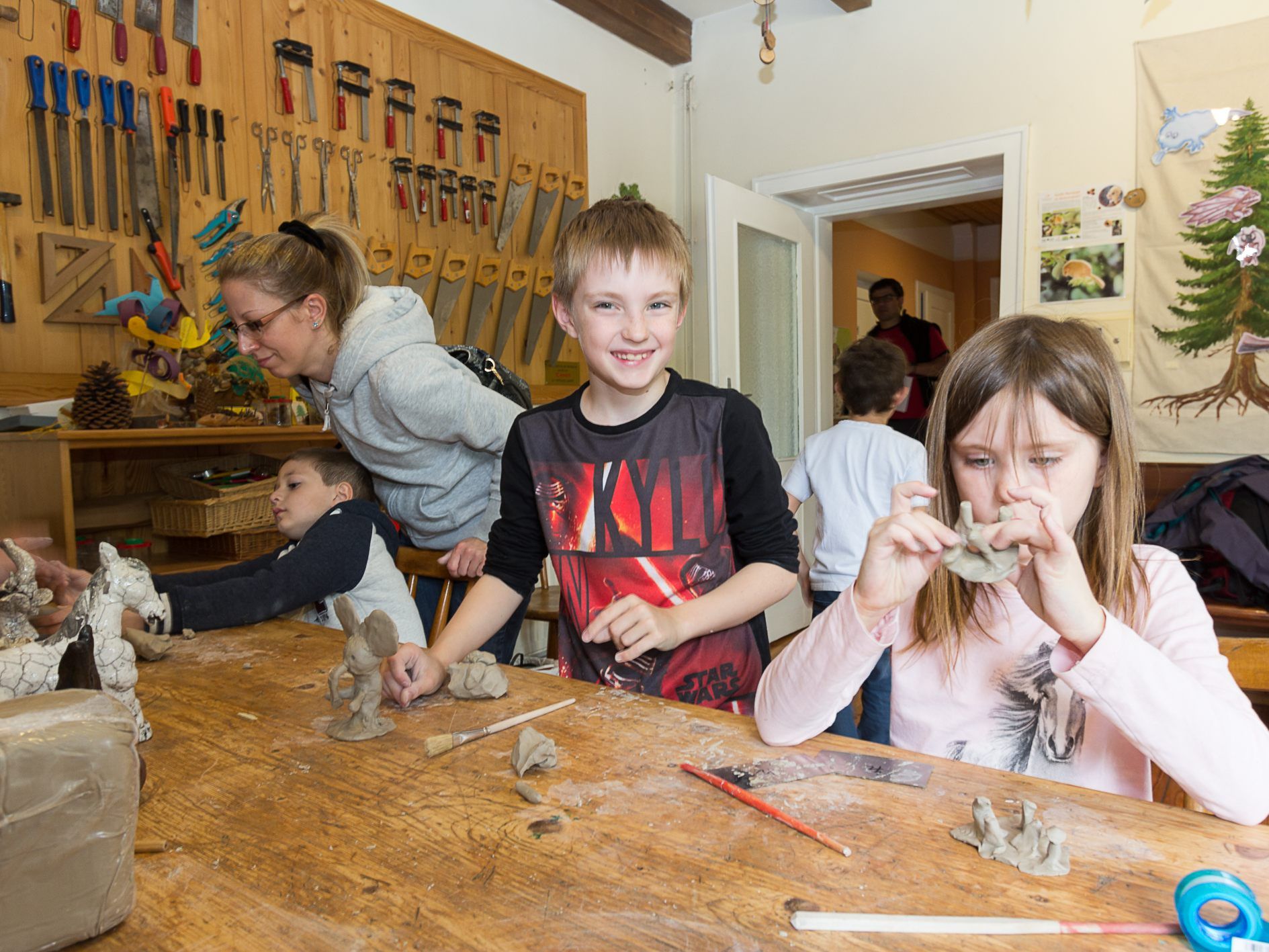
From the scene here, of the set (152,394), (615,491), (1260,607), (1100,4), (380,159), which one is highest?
(1100,4)

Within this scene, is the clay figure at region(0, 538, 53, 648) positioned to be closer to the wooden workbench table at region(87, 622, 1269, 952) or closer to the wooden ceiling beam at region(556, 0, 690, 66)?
the wooden workbench table at region(87, 622, 1269, 952)

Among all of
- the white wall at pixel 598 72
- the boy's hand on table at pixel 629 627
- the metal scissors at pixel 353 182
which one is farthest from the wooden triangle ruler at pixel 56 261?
the boy's hand on table at pixel 629 627

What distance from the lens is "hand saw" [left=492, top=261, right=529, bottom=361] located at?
14.0 ft

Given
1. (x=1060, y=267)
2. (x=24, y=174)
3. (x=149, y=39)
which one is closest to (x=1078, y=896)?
(x=24, y=174)

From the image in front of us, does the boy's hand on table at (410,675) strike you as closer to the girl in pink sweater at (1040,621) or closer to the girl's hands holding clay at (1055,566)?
the girl in pink sweater at (1040,621)

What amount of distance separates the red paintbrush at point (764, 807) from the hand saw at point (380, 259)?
3164mm

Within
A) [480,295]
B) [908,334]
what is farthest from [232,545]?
[908,334]

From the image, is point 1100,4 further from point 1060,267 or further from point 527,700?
point 527,700

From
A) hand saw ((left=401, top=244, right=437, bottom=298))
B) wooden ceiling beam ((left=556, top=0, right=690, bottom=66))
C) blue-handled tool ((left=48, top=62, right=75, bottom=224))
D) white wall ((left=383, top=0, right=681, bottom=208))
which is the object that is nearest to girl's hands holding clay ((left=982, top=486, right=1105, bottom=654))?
blue-handled tool ((left=48, top=62, right=75, bottom=224))

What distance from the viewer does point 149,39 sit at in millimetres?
2934

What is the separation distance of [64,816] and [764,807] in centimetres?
57

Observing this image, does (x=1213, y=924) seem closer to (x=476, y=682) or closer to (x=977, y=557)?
(x=977, y=557)

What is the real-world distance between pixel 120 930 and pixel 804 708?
26.2 inches

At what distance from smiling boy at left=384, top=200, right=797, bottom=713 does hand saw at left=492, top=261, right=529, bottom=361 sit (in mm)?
2734
